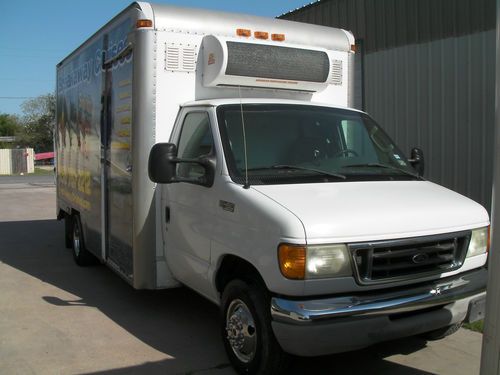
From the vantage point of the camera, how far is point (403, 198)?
12.8 ft

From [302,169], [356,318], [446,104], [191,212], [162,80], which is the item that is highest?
[446,104]

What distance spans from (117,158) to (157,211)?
0.97 m

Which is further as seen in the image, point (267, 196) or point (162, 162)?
point (162, 162)

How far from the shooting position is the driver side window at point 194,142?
4570 millimetres

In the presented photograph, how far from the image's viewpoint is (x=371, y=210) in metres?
3.62

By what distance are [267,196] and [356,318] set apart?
3.28 ft

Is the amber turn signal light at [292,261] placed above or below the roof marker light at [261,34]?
below

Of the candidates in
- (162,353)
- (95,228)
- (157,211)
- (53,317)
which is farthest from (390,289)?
(95,228)

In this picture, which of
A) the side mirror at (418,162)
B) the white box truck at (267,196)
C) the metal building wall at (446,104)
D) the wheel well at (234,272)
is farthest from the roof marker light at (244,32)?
the metal building wall at (446,104)

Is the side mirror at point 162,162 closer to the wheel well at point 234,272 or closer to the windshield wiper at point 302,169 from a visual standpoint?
the windshield wiper at point 302,169

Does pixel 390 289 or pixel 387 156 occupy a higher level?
pixel 387 156

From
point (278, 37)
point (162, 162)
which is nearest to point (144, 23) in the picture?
point (278, 37)

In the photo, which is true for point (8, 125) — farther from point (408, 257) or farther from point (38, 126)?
point (408, 257)

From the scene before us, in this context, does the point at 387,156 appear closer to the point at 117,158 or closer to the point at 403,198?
the point at 403,198
